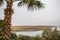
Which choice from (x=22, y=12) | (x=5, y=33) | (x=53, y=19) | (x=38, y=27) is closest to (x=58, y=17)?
(x=53, y=19)

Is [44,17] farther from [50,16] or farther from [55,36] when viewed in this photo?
[55,36]

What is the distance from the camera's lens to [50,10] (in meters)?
4.23

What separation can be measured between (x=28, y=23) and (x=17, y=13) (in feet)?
1.25

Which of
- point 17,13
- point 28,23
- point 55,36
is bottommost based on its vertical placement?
point 55,36

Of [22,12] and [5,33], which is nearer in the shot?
[5,33]

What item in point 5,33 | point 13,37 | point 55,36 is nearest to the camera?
point 5,33

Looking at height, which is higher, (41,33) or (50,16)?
(50,16)

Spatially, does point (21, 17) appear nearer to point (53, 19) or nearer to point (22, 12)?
point (22, 12)

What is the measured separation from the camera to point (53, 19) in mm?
4285

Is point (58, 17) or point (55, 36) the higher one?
point (58, 17)

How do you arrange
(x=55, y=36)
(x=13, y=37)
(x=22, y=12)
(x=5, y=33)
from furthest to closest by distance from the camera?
(x=22, y=12)
(x=55, y=36)
(x=13, y=37)
(x=5, y=33)

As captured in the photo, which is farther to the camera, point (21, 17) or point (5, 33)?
point (21, 17)

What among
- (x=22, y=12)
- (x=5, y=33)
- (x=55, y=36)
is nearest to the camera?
(x=5, y=33)

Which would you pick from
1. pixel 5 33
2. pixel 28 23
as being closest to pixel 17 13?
pixel 28 23
